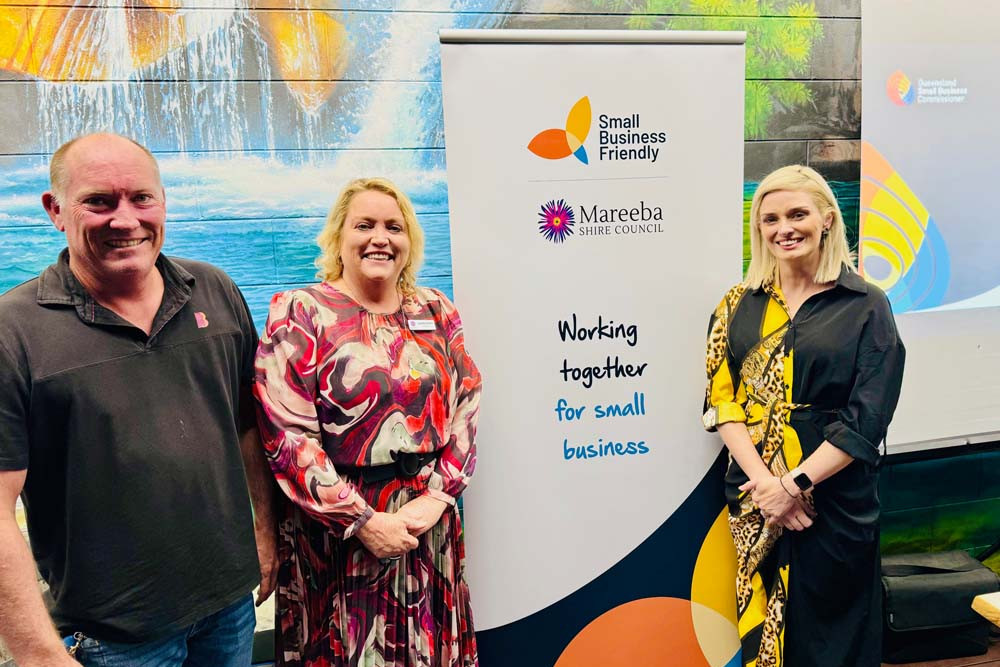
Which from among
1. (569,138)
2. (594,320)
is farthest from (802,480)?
(569,138)

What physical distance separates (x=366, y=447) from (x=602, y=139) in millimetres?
1086

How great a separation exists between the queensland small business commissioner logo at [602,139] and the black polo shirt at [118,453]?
1.04 m

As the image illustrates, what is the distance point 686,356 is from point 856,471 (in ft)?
1.83

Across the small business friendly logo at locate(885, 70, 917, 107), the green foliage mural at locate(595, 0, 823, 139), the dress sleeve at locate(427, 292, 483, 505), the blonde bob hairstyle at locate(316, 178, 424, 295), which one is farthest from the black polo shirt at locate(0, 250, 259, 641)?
the small business friendly logo at locate(885, 70, 917, 107)

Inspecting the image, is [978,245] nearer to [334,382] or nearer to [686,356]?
[686,356]

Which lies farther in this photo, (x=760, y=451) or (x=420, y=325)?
(x=760, y=451)

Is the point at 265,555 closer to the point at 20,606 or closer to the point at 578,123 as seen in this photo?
the point at 20,606

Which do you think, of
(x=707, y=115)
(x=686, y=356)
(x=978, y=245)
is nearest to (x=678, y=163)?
(x=707, y=115)

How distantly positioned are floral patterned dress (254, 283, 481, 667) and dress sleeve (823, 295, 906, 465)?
997 mm

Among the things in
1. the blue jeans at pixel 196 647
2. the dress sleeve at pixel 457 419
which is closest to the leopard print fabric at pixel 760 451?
the dress sleeve at pixel 457 419

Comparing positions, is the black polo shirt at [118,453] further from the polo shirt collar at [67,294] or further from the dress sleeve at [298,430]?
the dress sleeve at [298,430]

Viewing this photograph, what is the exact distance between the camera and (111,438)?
1291 mm

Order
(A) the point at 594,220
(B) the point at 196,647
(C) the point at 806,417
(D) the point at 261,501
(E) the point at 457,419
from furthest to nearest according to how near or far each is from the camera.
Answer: (A) the point at 594,220 → (C) the point at 806,417 → (E) the point at 457,419 → (D) the point at 261,501 → (B) the point at 196,647

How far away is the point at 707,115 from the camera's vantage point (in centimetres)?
208
